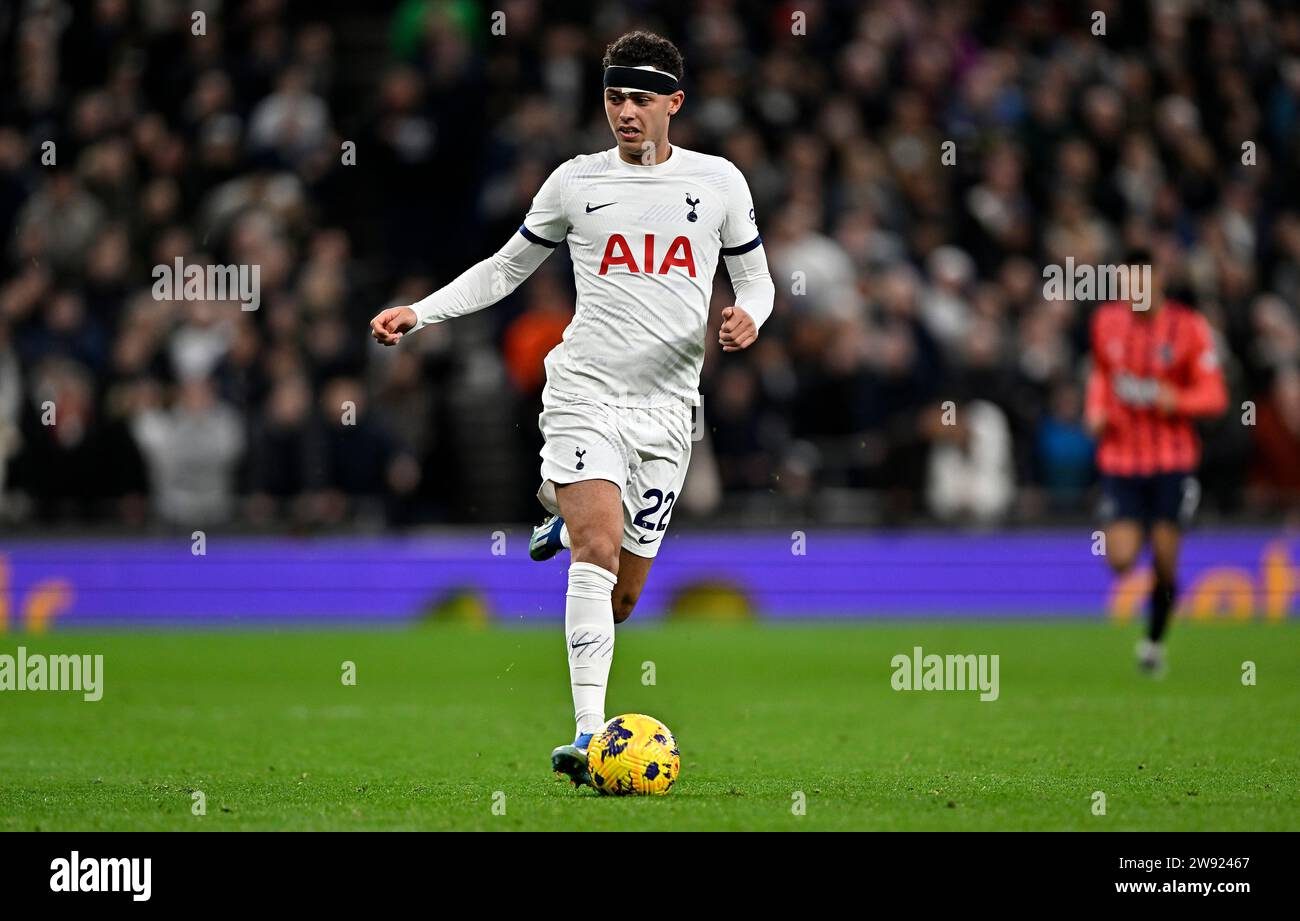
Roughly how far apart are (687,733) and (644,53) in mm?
3821

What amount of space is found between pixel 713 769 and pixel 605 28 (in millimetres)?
13581

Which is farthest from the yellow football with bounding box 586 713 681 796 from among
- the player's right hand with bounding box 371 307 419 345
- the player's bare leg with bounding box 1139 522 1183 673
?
the player's bare leg with bounding box 1139 522 1183 673

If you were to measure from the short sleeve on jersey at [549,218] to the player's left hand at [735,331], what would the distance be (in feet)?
2.99

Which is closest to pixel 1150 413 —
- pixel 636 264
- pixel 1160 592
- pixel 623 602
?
pixel 1160 592

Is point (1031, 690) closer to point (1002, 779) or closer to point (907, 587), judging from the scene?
point (1002, 779)

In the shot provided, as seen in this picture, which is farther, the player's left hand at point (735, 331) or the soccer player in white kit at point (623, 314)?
the soccer player in white kit at point (623, 314)

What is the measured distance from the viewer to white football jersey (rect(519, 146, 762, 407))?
8492 mm

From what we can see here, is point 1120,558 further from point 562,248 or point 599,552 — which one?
point 562,248

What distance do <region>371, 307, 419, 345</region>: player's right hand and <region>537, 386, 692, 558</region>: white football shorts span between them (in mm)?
674

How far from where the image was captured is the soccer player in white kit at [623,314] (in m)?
8.29

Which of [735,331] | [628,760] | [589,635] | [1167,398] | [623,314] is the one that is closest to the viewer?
[628,760]

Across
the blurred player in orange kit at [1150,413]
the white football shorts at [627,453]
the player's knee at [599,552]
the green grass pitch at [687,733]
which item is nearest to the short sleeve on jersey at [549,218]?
the white football shorts at [627,453]

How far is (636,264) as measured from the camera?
850 centimetres

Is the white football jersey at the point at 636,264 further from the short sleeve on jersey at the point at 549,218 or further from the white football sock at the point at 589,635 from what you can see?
the white football sock at the point at 589,635
